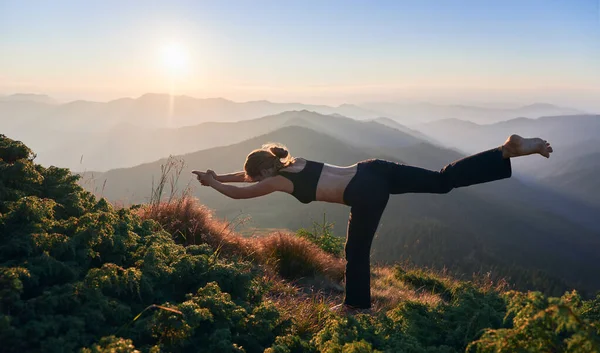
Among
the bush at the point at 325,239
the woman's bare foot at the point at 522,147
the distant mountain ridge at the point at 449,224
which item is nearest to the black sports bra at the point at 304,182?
the woman's bare foot at the point at 522,147

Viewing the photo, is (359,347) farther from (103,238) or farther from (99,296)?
(103,238)

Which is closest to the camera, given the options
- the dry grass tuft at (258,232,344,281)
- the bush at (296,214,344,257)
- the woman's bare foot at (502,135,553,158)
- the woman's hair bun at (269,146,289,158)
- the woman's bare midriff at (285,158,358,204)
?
the woman's bare foot at (502,135,553,158)

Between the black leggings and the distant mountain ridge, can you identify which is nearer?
the black leggings

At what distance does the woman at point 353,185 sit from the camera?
15.4 feet

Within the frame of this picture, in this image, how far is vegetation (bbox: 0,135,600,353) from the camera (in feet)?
6.78

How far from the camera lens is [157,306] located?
2416 millimetres

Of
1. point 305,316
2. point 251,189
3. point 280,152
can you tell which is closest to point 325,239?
point 280,152

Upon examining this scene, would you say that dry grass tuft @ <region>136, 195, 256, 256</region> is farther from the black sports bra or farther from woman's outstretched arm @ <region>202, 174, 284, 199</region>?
the black sports bra

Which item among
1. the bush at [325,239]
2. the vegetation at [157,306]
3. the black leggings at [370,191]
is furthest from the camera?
the bush at [325,239]

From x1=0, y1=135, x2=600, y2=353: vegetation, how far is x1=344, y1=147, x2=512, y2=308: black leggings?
105 centimetres

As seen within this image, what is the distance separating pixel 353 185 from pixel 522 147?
1.81 metres

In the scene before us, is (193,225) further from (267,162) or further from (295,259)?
(267,162)

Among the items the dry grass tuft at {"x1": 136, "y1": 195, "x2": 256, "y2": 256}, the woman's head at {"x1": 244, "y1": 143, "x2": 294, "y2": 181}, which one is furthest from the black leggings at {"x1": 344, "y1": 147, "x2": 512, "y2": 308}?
the dry grass tuft at {"x1": 136, "y1": 195, "x2": 256, "y2": 256}

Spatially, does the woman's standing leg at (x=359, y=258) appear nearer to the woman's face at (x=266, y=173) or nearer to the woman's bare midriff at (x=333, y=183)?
the woman's bare midriff at (x=333, y=183)
